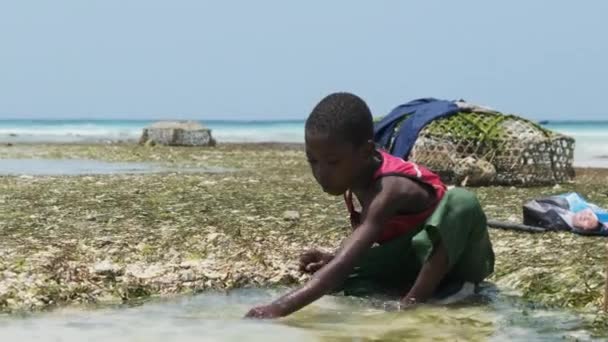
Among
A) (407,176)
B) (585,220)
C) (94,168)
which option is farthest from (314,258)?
(94,168)

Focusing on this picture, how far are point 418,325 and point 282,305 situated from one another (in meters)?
0.60

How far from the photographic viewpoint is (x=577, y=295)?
14.7 feet

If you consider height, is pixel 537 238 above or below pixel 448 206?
below

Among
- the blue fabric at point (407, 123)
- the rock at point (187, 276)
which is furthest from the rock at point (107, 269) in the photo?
the blue fabric at point (407, 123)

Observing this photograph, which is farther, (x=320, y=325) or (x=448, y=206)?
(x=448, y=206)

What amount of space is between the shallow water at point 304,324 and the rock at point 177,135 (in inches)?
817

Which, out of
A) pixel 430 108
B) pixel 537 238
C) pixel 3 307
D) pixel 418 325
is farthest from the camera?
pixel 430 108

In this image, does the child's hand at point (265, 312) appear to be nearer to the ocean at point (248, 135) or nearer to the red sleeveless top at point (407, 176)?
the red sleeveless top at point (407, 176)

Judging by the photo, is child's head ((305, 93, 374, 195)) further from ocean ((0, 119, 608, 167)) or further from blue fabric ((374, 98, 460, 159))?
ocean ((0, 119, 608, 167))

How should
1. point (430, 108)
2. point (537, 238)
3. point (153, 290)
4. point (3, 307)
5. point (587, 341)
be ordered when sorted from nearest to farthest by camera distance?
point (587, 341) → point (3, 307) → point (153, 290) → point (537, 238) → point (430, 108)

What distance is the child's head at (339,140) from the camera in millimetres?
4102

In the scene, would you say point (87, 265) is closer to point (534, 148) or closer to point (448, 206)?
point (448, 206)

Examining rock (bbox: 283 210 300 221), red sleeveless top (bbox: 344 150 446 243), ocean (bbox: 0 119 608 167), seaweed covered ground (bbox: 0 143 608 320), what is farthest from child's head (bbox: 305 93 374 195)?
ocean (bbox: 0 119 608 167)

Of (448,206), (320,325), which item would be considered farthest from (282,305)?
(448,206)
